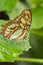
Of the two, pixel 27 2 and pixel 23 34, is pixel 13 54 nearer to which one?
pixel 23 34

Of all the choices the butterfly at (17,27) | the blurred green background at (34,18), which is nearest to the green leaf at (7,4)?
the blurred green background at (34,18)

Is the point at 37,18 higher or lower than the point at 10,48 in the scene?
higher

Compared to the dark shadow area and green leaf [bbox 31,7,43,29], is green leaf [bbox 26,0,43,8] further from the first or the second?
the dark shadow area


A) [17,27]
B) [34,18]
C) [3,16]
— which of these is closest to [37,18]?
[34,18]

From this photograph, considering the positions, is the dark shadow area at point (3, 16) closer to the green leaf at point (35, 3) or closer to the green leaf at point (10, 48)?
the green leaf at point (35, 3)

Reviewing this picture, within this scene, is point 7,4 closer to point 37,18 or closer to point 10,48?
point 37,18

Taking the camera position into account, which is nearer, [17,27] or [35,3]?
[17,27]

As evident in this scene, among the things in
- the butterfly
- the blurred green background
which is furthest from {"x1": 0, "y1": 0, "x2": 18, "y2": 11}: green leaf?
the butterfly

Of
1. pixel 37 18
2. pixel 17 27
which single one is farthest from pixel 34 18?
pixel 17 27

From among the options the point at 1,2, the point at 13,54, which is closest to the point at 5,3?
the point at 1,2
